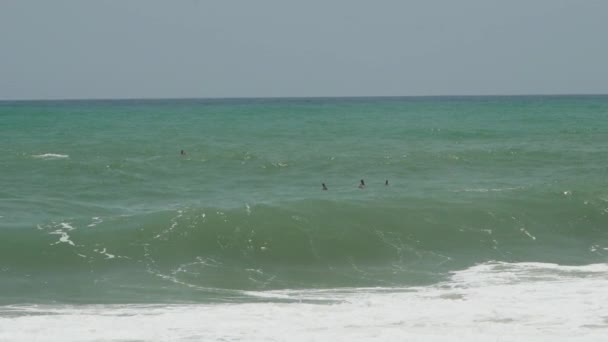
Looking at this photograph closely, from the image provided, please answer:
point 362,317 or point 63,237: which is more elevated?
point 63,237

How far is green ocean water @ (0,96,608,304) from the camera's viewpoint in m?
18.9

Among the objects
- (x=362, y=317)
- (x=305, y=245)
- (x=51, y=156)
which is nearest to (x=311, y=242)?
(x=305, y=245)

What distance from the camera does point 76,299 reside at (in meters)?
16.6

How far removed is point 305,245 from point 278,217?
230cm

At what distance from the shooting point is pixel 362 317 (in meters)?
14.5

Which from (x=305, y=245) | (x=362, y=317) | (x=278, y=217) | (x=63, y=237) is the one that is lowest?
(x=362, y=317)

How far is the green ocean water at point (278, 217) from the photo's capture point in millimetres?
18906

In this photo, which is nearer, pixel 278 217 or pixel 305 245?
pixel 305 245

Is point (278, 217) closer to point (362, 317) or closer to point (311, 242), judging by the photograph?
point (311, 242)

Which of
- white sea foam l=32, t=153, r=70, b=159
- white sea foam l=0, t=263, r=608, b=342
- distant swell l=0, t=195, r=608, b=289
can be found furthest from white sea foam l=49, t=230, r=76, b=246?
white sea foam l=32, t=153, r=70, b=159

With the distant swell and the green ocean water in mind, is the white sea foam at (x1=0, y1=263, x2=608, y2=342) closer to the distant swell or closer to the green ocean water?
the green ocean water

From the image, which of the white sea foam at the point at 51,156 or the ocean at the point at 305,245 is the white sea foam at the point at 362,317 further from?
the white sea foam at the point at 51,156

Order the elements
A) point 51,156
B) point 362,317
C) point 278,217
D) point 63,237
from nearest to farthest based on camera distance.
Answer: point 362,317 → point 63,237 → point 278,217 → point 51,156

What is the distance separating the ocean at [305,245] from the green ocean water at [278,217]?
81mm
